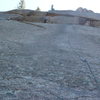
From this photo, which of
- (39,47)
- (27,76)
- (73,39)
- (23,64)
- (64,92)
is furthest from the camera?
(73,39)

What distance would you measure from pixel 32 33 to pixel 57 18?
214 centimetres

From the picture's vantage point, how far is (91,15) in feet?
19.6

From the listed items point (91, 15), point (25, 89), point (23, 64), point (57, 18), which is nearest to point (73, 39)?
point (23, 64)

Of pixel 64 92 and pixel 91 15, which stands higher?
pixel 91 15

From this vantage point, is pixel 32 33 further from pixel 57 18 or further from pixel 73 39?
pixel 57 18

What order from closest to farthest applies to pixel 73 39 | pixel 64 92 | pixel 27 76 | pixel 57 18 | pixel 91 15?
pixel 64 92
pixel 27 76
pixel 73 39
pixel 57 18
pixel 91 15

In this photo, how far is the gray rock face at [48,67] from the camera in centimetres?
164

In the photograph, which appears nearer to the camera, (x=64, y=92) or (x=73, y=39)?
(x=64, y=92)

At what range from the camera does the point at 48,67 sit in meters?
2.12

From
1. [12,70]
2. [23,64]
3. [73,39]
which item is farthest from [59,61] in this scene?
[73,39]

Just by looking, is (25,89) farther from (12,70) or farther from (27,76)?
(12,70)

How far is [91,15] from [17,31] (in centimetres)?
293

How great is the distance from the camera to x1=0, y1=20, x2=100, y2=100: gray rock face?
1638 millimetres

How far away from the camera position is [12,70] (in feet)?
6.51
